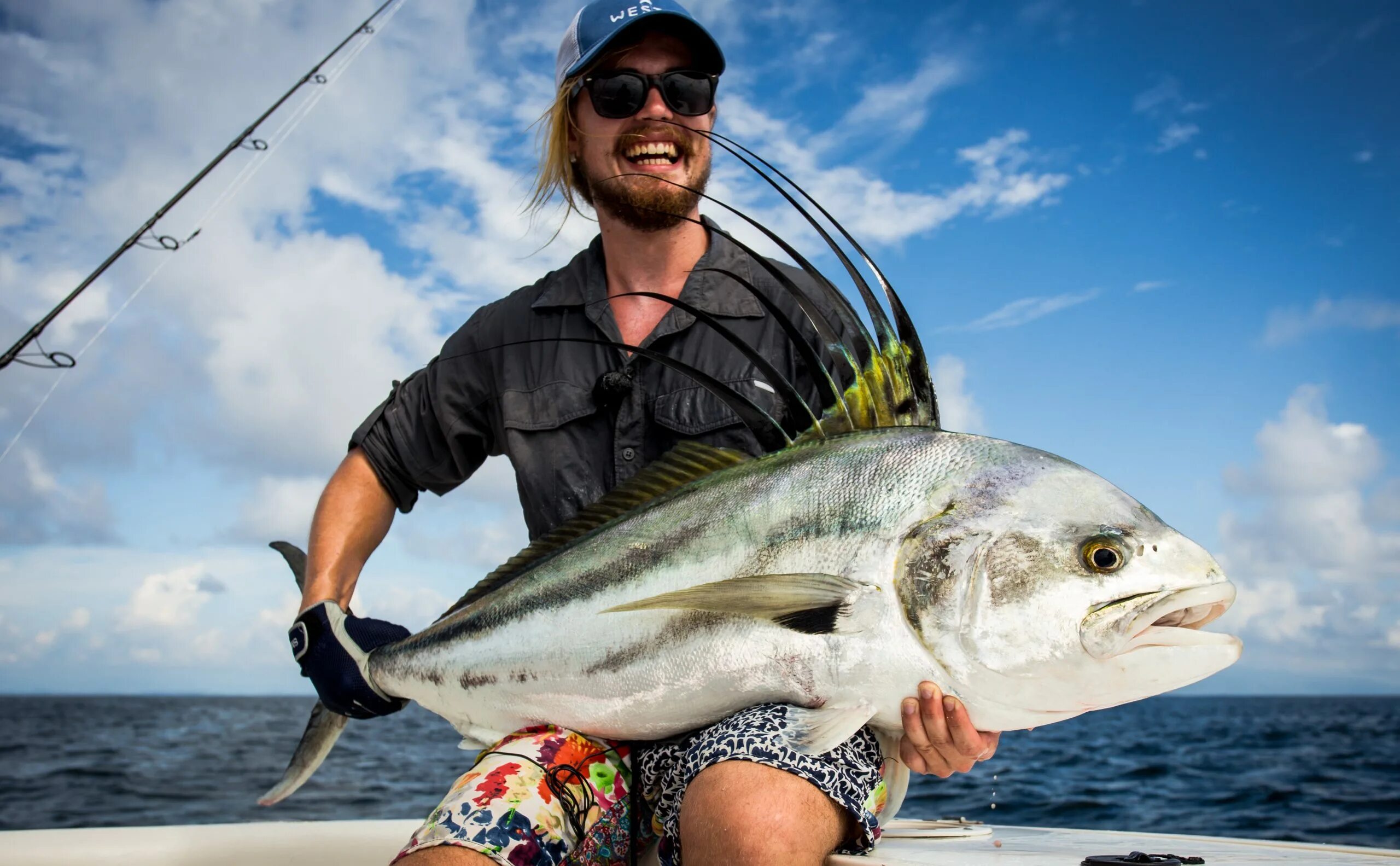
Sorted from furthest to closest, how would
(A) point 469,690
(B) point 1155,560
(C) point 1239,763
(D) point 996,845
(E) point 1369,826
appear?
(C) point 1239,763, (E) point 1369,826, (D) point 996,845, (A) point 469,690, (B) point 1155,560

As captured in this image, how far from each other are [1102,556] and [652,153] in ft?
6.65

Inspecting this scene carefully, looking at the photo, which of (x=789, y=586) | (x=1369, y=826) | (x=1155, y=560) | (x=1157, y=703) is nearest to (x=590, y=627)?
(x=789, y=586)

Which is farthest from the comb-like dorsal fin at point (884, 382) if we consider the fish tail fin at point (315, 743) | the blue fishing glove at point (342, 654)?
the fish tail fin at point (315, 743)

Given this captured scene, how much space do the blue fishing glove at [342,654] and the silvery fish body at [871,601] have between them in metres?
→ 0.45

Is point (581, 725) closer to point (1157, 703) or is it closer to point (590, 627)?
point (590, 627)

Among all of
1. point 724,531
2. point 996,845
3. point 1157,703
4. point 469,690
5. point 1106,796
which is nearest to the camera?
point 724,531

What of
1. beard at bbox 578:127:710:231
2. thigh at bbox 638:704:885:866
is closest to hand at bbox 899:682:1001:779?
thigh at bbox 638:704:885:866

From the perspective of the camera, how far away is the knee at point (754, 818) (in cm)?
178

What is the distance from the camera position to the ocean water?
43.6 ft

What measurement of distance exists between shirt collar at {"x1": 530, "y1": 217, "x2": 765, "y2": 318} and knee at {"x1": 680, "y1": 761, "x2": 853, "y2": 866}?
155cm

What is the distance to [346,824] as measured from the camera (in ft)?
13.1

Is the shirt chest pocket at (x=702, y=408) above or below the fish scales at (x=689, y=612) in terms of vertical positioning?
above

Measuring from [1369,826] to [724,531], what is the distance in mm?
14963

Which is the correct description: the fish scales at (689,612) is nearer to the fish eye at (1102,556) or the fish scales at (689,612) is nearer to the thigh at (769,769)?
the thigh at (769,769)
